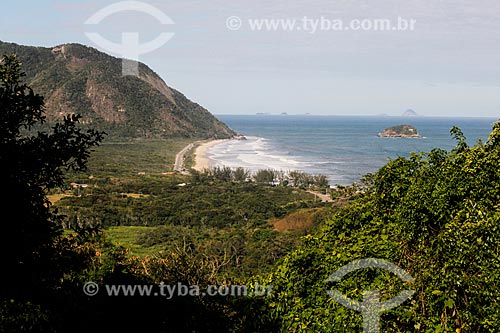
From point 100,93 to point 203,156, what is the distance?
1465 inches

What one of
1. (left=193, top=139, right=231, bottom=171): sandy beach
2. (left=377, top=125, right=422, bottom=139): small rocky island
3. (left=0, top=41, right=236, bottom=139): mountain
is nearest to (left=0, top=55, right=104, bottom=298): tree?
(left=193, top=139, right=231, bottom=171): sandy beach

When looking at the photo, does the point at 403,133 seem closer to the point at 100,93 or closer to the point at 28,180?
the point at 100,93

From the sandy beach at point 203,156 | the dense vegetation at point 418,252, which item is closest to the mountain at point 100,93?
the sandy beach at point 203,156

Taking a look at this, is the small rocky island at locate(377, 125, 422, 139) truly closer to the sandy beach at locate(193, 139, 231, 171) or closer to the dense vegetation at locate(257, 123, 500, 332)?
the sandy beach at locate(193, 139, 231, 171)

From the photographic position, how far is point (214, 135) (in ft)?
429

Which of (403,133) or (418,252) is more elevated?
(403,133)

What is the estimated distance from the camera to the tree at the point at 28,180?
14.3 feet

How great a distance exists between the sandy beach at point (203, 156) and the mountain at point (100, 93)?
945 centimetres

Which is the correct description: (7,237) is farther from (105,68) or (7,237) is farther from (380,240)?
(105,68)

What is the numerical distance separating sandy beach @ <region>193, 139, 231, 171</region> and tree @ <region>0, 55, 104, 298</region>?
68755 millimetres

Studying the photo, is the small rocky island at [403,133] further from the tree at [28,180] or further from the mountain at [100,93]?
the tree at [28,180]

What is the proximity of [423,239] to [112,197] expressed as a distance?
4894 cm

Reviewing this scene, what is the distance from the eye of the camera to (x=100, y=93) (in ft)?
362

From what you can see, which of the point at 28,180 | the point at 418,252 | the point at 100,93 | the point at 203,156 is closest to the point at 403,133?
the point at 203,156
